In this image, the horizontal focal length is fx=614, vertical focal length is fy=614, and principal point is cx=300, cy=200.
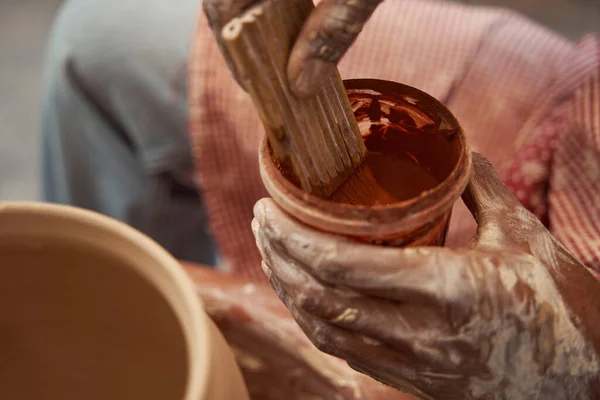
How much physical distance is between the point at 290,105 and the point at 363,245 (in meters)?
0.10

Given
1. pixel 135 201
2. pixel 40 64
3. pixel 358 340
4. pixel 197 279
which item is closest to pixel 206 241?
pixel 135 201

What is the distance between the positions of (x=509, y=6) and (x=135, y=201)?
1.07 m

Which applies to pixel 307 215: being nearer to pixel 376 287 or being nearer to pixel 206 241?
pixel 376 287

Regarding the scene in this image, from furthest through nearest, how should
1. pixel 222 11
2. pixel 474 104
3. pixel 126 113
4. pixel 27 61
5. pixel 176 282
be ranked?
1. pixel 27 61
2. pixel 126 113
3. pixel 474 104
4. pixel 176 282
5. pixel 222 11

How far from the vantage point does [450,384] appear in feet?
1.44

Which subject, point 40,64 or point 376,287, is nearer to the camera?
point 376,287

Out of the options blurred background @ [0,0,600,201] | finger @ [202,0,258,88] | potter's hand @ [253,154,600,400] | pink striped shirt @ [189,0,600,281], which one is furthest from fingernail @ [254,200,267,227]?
blurred background @ [0,0,600,201]

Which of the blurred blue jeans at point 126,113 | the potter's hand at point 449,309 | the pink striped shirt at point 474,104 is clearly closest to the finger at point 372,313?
the potter's hand at point 449,309

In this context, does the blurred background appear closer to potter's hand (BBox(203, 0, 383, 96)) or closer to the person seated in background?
the person seated in background

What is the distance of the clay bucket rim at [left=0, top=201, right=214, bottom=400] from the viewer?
0.42 m

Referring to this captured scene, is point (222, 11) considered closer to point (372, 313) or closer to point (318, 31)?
point (318, 31)

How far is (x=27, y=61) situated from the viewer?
68.3 inches

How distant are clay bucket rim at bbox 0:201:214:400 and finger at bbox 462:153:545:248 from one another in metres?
0.21

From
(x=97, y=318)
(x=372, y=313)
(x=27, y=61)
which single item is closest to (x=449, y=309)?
(x=372, y=313)
